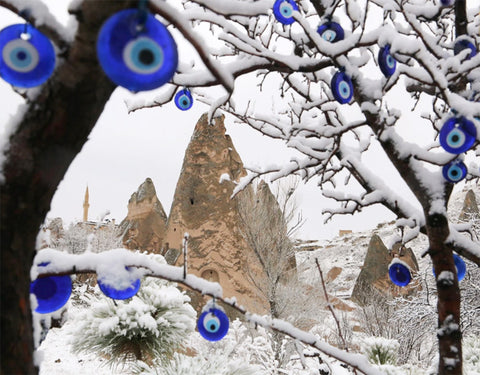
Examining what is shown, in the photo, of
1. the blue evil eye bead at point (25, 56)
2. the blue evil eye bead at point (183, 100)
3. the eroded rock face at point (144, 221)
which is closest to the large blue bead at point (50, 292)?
the blue evil eye bead at point (25, 56)

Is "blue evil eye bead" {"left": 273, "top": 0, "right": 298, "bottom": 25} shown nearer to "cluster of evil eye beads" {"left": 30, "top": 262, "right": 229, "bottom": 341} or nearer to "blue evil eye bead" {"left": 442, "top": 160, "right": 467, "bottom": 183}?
"blue evil eye bead" {"left": 442, "top": 160, "right": 467, "bottom": 183}

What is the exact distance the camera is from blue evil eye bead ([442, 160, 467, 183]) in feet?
6.95

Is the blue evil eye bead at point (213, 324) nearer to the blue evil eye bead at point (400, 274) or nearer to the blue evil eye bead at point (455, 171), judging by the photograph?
the blue evil eye bead at point (400, 274)

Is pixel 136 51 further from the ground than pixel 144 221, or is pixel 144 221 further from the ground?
pixel 144 221

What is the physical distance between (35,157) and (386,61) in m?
1.60

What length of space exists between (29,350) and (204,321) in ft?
2.10

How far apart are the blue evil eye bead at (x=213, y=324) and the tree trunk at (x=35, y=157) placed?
0.62 metres

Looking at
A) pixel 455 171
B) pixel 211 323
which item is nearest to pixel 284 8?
pixel 455 171

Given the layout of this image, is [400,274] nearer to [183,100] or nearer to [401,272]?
[401,272]

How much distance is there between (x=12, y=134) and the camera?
975 millimetres

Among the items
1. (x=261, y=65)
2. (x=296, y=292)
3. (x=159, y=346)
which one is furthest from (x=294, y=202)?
(x=261, y=65)

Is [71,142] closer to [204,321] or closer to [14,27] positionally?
[14,27]

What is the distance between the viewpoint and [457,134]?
172cm

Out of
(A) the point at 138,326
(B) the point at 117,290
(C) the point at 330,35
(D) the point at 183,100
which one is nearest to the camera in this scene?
(B) the point at 117,290
